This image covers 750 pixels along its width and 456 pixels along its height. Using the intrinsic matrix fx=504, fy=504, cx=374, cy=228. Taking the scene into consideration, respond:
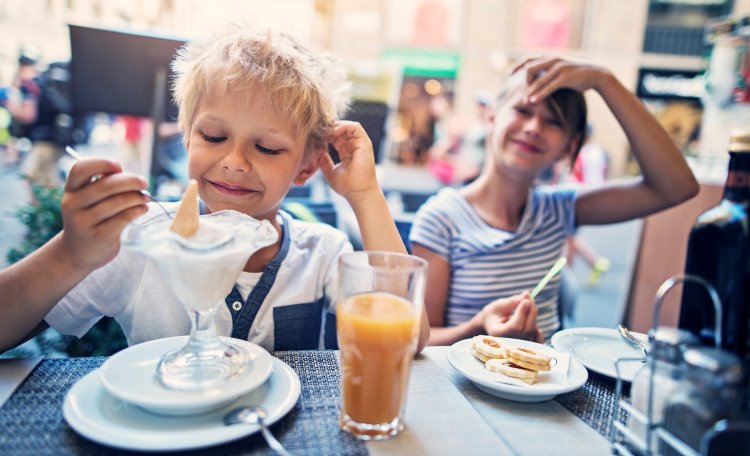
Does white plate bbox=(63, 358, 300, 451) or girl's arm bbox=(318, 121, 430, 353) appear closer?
white plate bbox=(63, 358, 300, 451)

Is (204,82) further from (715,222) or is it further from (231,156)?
(715,222)

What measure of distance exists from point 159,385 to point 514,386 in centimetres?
53

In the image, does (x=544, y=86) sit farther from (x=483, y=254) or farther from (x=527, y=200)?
(x=483, y=254)

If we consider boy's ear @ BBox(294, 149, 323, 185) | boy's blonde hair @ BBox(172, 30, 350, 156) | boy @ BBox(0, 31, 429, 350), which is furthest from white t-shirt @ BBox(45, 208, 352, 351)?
boy's blonde hair @ BBox(172, 30, 350, 156)

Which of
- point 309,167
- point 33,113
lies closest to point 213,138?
point 309,167

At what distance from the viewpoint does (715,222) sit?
69cm

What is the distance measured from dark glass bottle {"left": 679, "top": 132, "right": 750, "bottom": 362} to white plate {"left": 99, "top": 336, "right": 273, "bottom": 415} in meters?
0.61

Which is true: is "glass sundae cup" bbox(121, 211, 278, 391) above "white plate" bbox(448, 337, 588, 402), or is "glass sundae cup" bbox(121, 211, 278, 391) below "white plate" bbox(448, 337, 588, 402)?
above

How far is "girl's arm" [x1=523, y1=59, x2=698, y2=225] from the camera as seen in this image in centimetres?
150

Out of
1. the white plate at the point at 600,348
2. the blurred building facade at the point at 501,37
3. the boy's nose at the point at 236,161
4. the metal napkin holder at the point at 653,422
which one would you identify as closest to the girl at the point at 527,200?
the white plate at the point at 600,348

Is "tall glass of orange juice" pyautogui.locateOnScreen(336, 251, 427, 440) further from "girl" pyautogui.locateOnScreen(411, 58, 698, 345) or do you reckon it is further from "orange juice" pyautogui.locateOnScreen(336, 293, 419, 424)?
"girl" pyautogui.locateOnScreen(411, 58, 698, 345)

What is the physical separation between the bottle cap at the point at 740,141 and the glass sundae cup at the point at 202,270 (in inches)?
24.5

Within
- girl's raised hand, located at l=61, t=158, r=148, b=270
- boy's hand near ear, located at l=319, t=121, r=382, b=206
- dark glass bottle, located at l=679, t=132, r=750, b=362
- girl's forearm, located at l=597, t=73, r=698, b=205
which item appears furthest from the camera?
girl's forearm, located at l=597, t=73, r=698, b=205

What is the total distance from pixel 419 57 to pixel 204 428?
11009 millimetres
